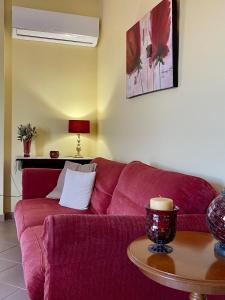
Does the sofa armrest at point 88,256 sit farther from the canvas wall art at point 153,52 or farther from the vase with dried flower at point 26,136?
the vase with dried flower at point 26,136

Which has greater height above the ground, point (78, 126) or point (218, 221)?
point (78, 126)

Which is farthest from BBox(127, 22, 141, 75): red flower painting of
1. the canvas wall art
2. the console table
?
the console table

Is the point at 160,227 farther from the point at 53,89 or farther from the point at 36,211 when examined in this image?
the point at 53,89

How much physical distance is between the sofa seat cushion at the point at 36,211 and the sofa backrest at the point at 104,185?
123 millimetres

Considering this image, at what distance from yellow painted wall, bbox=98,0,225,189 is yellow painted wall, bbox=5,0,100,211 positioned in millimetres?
803

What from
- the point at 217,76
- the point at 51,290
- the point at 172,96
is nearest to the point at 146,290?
the point at 51,290

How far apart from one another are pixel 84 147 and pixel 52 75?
0.98 m

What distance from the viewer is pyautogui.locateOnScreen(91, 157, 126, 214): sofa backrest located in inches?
104

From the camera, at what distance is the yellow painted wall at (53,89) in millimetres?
4035

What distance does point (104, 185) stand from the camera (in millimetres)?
2760

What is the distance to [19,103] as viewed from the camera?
4.04m

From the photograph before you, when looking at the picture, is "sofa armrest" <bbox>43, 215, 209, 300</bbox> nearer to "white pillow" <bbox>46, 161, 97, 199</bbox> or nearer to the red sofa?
the red sofa

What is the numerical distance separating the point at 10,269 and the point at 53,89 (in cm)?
233

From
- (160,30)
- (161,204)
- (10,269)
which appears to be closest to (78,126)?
(160,30)
